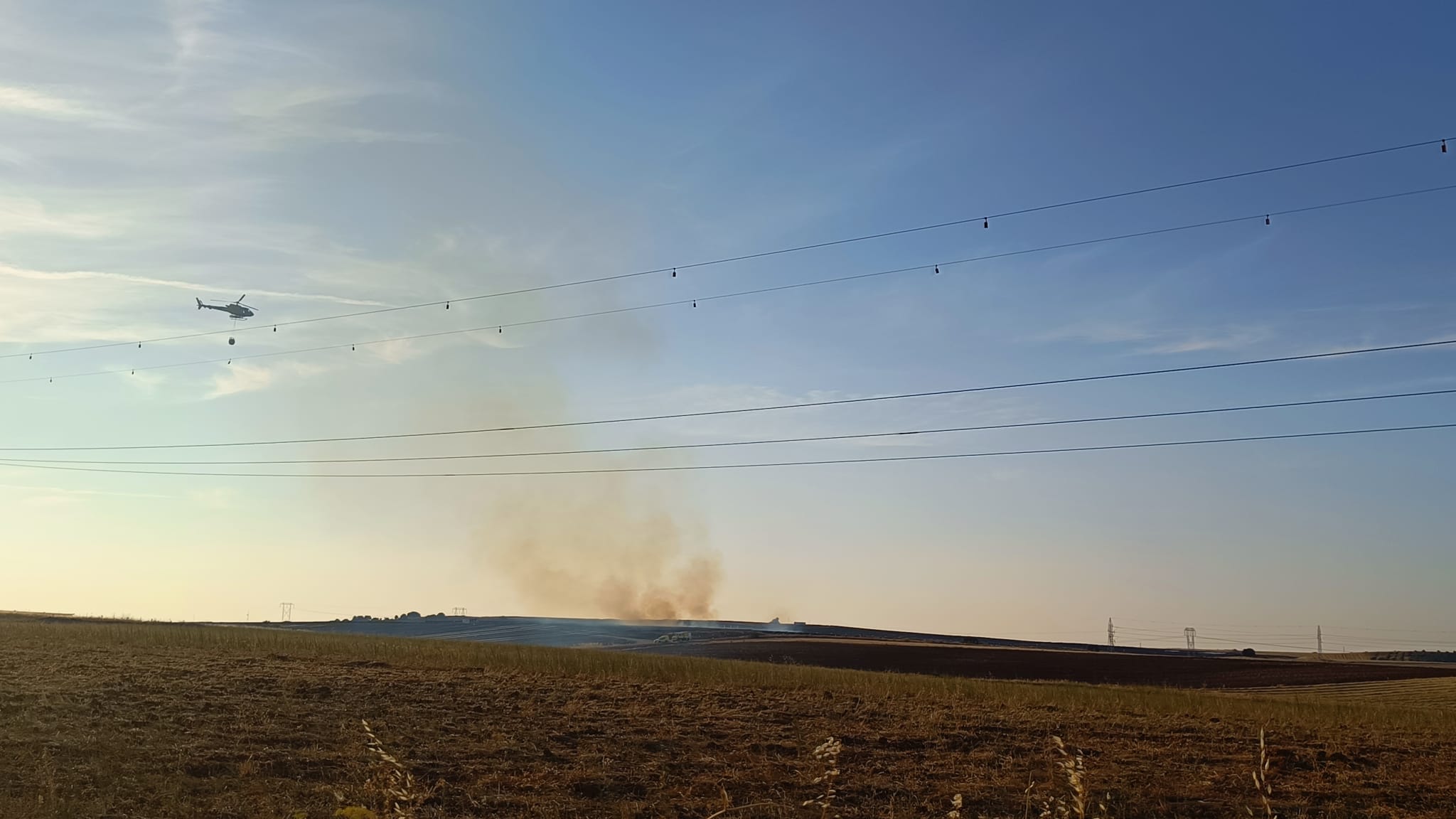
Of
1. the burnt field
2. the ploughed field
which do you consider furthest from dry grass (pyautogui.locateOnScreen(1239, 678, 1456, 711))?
the ploughed field

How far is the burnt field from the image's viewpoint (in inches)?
2327

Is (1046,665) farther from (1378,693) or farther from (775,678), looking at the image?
→ (775,678)

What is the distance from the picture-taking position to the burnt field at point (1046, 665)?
194 feet

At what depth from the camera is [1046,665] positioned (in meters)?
69.6

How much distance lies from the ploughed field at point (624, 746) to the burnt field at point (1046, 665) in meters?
A: 27.4

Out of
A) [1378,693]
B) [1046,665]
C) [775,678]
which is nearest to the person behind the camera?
[775,678]

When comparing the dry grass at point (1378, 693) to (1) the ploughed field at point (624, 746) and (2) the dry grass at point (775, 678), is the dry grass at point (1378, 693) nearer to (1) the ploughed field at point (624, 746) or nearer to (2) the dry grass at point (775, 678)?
(2) the dry grass at point (775, 678)

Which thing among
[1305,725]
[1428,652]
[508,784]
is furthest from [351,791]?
[1428,652]

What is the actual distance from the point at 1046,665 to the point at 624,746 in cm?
5706

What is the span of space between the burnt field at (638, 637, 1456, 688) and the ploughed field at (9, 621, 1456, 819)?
27.4 meters

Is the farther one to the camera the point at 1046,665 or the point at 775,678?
the point at 1046,665

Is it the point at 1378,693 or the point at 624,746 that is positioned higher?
the point at 624,746

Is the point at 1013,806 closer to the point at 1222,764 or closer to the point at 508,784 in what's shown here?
the point at 1222,764

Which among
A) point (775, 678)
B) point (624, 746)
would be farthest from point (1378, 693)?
point (624, 746)
